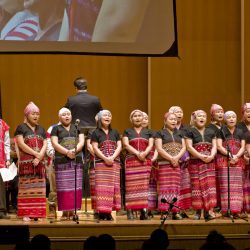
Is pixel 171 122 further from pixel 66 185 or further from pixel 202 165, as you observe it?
pixel 66 185

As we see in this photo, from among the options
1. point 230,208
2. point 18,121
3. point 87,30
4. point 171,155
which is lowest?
point 230,208

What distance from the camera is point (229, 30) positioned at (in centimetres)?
1119

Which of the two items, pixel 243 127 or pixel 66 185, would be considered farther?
pixel 243 127

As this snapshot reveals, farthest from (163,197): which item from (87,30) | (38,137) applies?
(87,30)

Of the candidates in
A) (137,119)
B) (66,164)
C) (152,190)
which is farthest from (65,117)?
(152,190)

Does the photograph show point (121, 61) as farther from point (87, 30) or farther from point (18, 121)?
point (87, 30)

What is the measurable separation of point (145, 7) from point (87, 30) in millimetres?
680

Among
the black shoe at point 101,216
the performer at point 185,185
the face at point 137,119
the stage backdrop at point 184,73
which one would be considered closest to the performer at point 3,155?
the black shoe at point 101,216

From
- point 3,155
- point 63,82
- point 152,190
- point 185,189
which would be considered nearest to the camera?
point 3,155

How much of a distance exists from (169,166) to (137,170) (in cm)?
32

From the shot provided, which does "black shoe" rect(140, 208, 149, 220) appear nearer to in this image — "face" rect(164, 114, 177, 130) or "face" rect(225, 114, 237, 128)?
"face" rect(164, 114, 177, 130)

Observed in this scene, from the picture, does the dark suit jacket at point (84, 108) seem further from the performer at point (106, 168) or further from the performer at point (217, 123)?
the performer at point (217, 123)

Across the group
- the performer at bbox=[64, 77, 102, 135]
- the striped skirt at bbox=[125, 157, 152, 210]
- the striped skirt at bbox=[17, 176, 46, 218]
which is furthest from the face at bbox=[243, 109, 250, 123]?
the striped skirt at bbox=[17, 176, 46, 218]

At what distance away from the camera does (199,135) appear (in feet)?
25.7
